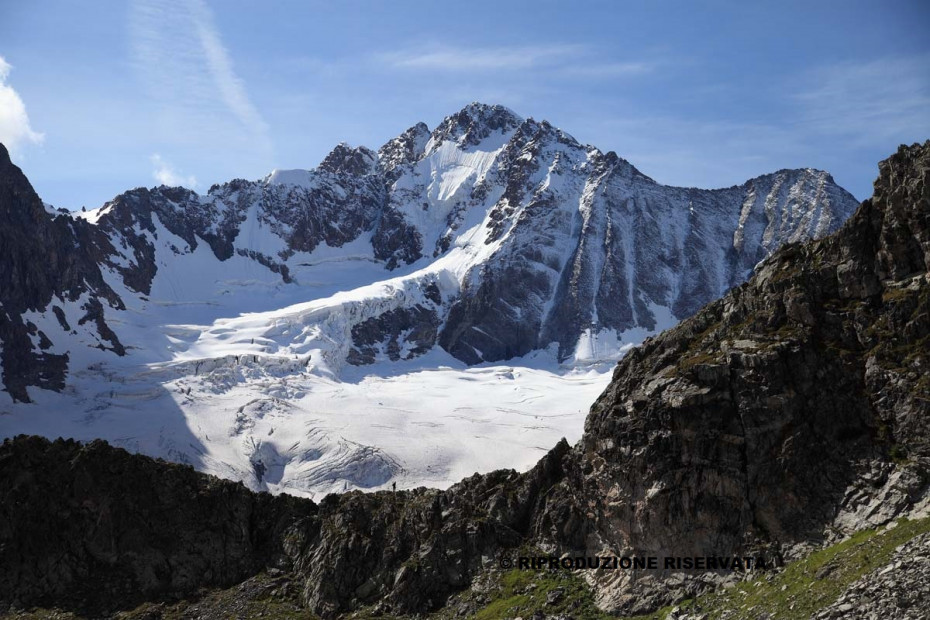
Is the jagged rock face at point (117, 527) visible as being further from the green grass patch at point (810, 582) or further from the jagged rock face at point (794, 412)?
the green grass patch at point (810, 582)

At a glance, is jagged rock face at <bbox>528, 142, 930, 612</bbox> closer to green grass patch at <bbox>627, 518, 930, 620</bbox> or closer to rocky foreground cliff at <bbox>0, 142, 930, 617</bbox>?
rocky foreground cliff at <bbox>0, 142, 930, 617</bbox>

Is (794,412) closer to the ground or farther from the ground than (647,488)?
farther from the ground

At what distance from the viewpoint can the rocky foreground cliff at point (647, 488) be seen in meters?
86.4

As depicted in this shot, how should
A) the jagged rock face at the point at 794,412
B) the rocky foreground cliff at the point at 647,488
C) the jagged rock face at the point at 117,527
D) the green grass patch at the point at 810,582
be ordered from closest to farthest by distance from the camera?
1. the green grass patch at the point at 810,582
2. the jagged rock face at the point at 794,412
3. the rocky foreground cliff at the point at 647,488
4. the jagged rock face at the point at 117,527

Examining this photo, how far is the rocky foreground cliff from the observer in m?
86.4

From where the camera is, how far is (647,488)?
9256cm

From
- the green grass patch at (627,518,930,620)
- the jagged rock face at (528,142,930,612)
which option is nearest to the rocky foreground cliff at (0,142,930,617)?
the jagged rock face at (528,142,930,612)

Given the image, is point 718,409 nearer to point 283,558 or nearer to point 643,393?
point 643,393

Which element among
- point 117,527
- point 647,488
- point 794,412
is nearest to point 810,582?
point 794,412

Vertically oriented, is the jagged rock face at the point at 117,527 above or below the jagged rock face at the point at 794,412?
below

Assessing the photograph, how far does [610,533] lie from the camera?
96312mm

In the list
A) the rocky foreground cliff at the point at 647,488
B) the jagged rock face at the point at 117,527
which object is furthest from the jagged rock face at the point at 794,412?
the jagged rock face at the point at 117,527

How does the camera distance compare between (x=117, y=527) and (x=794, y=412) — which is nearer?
(x=794, y=412)

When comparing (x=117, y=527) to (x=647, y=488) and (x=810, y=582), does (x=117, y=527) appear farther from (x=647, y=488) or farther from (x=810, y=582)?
(x=810, y=582)
